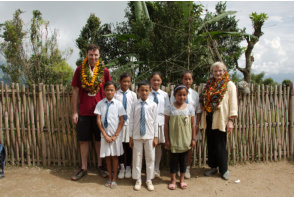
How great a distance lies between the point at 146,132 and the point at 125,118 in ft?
1.64

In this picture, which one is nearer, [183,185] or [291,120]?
[183,185]

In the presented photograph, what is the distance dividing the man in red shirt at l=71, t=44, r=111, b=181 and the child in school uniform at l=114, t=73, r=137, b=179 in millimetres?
332

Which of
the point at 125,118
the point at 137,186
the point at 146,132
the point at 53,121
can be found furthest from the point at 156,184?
the point at 53,121

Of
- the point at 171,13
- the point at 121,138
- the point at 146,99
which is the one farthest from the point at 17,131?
the point at 171,13

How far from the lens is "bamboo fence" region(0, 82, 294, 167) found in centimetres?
418

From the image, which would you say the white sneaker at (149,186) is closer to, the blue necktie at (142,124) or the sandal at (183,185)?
the sandal at (183,185)

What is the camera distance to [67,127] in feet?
13.8

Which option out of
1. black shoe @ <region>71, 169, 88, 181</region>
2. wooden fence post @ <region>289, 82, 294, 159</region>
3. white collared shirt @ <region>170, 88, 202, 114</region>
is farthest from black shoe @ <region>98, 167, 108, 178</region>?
wooden fence post @ <region>289, 82, 294, 159</region>

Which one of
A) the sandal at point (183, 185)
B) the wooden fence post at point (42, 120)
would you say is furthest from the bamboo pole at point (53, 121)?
the sandal at point (183, 185)

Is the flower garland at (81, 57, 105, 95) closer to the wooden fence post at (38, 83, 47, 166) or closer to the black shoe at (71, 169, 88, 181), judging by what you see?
the wooden fence post at (38, 83, 47, 166)

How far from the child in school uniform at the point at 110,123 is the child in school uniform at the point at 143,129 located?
243 millimetres

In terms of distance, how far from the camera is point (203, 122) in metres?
3.73

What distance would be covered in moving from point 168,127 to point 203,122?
747 millimetres

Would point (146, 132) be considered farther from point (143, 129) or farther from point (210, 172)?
point (210, 172)
